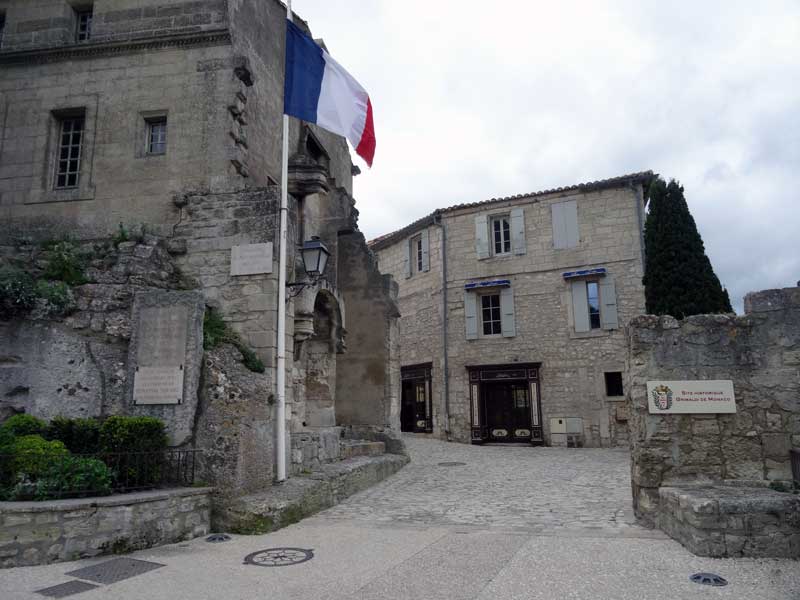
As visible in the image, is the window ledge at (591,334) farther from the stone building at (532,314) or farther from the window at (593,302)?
the window at (593,302)

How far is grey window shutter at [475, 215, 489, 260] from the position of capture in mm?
19906

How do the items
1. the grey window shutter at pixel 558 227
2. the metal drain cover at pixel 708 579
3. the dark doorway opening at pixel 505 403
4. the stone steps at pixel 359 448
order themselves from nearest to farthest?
1. the metal drain cover at pixel 708 579
2. the stone steps at pixel 359 448
3. the dark doorway opening at pixel 505 403
4. the grey window shutter at pixel 558 227

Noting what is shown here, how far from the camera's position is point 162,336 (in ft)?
23.1

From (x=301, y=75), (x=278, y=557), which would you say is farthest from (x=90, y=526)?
(x=301, y=75)

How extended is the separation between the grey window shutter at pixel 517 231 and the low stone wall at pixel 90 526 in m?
15.2

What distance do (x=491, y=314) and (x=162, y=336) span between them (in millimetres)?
14050

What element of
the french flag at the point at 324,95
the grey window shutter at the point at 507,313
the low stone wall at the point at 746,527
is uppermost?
the french flag at the point at 324,95

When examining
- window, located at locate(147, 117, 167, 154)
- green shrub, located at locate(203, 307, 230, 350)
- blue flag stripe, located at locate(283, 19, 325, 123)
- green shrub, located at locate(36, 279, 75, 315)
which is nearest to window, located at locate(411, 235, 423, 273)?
blue flag stripe, located at locate(283, 19, 325, 123)

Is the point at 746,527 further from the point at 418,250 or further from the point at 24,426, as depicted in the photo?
the point at 418,250

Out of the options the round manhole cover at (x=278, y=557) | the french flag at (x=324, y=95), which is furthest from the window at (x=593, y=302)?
the round manhole cover at (x=278, y=557)

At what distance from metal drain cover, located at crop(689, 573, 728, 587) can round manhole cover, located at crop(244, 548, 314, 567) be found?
10.4ft

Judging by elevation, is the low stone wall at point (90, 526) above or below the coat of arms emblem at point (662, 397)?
below

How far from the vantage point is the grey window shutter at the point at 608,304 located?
17.9 metres

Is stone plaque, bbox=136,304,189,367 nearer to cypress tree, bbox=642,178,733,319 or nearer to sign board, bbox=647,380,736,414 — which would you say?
sign board, bbox=647,380,736,414
